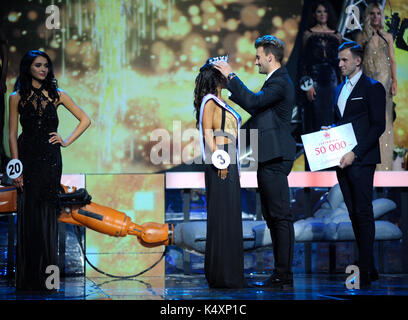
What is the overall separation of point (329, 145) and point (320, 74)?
6.85 ft

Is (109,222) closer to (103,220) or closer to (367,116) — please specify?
(103,220)

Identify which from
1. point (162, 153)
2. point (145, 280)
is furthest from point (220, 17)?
point (145, 280)

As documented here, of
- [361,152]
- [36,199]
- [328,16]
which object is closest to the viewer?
[36,199]

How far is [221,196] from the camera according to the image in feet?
11.0

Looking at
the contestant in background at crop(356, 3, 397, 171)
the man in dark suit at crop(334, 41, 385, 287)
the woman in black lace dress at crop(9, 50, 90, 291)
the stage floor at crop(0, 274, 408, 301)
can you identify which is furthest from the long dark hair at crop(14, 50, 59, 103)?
the contestant in background at crop(356, 3, 397, 171)

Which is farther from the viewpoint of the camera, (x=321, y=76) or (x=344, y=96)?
(x=321, y=76)

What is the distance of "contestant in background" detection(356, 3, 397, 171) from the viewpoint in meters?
5.39

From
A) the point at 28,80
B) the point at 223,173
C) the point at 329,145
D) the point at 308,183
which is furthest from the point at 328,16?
the point at 28,80

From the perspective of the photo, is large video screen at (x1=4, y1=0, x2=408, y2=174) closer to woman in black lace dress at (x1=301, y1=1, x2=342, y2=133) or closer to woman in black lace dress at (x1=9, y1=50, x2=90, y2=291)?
woman in black lace dress at (x1=301, y1=1, x2=342, y2=133)

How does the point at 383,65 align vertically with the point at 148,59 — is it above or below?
below

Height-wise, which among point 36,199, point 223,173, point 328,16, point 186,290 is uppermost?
point 328,16

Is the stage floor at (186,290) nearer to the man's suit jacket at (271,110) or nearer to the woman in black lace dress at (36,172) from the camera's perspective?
the woman in black lace dress at (36,172)

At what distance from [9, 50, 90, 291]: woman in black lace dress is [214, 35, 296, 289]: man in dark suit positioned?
1070 millimetres

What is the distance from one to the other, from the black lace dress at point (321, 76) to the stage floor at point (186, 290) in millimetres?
1694
